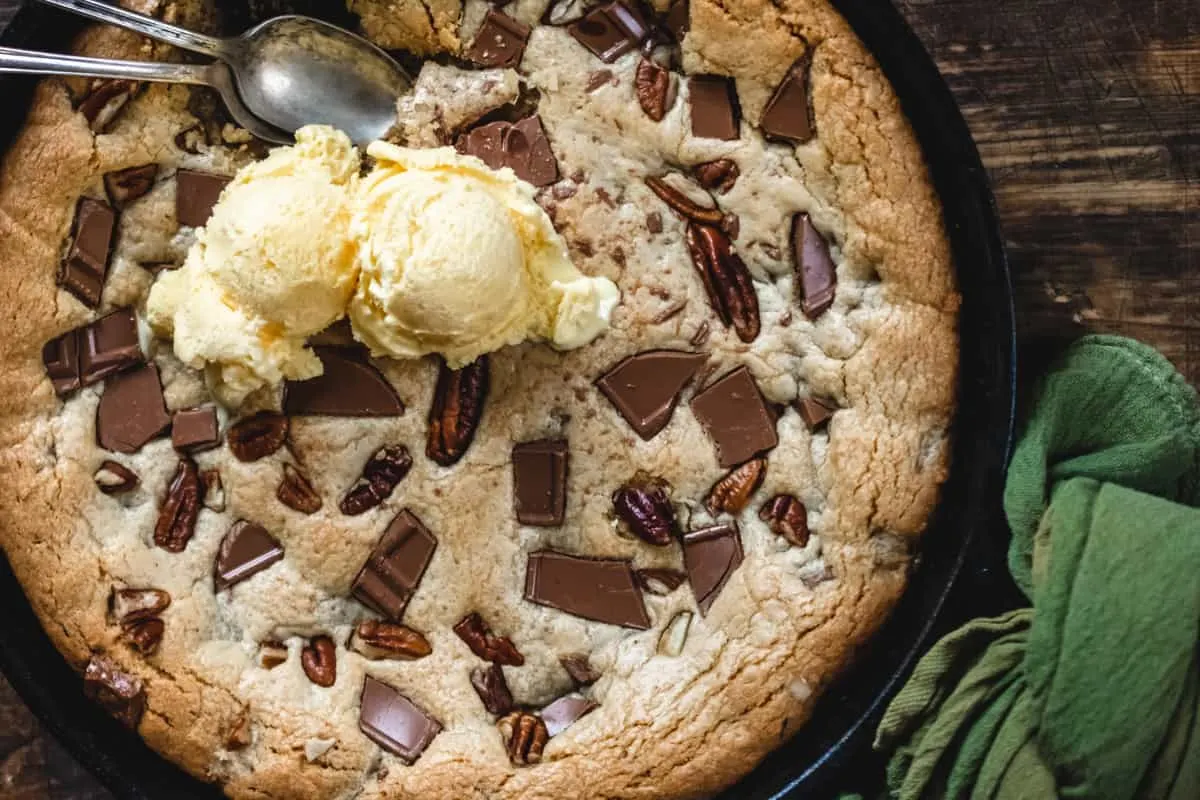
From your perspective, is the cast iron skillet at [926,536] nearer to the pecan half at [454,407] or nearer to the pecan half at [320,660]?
the pecan half at [320,660]

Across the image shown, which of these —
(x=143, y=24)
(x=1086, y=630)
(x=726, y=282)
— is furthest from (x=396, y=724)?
(x=143, y=24)

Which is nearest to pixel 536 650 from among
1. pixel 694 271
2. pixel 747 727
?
pixel 747 727

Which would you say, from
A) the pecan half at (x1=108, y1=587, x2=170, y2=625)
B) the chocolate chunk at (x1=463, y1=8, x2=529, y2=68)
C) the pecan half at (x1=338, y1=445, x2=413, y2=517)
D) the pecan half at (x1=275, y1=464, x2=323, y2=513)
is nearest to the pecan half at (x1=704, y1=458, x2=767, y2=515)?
the pecan half at (x1=338, y1=445, x2=413, y2=517)

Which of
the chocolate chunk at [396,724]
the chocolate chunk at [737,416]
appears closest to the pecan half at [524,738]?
the chocolate chunk at [396,724]

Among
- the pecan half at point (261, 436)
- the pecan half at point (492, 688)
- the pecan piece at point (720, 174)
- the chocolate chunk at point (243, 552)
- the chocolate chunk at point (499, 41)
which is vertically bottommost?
the pecan half at point (492, 688)

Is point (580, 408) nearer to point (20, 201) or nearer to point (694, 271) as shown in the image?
point (694, 271)

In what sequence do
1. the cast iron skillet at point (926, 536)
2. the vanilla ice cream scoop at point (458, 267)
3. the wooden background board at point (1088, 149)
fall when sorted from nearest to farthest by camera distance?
the vanilla ice cream scoop at point (458, 267) < the cast iron skillet at point (926, 536) < the wooden background board at point (1088, 149)

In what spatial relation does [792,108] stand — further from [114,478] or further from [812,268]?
[114,478]

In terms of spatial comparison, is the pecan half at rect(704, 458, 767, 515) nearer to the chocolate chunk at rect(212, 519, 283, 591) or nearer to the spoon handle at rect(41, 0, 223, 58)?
the chocolate chunk at rect(212, 519, 283, 591)
